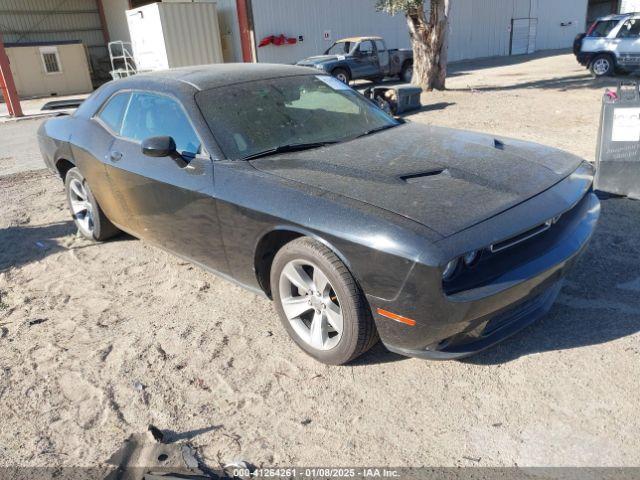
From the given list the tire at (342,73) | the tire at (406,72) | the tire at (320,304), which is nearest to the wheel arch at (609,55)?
the tire at (406,72)

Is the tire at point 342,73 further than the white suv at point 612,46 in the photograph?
Yes

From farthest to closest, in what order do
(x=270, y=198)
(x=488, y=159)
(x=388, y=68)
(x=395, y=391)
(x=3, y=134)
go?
(x=388, y=68) < (x=3, y=134) < (x=488, y=159) < (x=270, y=198) < (x=395, y=391)

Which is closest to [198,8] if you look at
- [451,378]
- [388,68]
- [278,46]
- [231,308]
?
[278,46]

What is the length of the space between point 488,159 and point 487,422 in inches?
60.3

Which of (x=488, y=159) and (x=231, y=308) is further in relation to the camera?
(x=231, y=308)

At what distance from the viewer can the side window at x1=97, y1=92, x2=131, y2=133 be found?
4309 millimetres

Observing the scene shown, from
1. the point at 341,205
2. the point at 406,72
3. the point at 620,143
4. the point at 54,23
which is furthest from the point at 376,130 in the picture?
the point at 54,23

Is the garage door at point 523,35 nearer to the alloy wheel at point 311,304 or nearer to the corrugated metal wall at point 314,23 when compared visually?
the corrugated metal wall at point 314,23

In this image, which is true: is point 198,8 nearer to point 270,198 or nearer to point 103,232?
point 103,232

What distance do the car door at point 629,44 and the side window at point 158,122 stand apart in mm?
15557

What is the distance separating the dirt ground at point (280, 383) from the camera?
7.99 ft

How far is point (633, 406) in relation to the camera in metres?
2.54

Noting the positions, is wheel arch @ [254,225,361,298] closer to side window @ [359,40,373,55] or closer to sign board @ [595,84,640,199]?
sign board @ [595,84,640,199]

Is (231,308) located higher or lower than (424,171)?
lower
